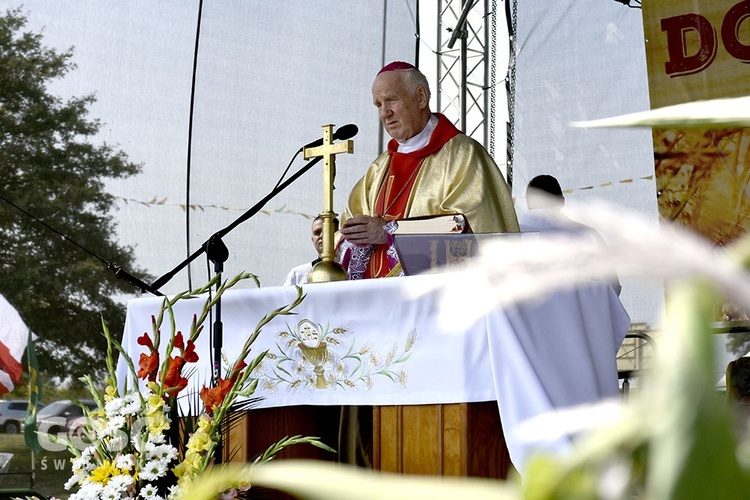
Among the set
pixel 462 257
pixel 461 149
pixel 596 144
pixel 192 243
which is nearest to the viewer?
pixel 462 257

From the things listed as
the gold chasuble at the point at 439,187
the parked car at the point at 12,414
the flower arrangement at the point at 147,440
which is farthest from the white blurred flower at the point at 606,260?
the parked car at the point at 12,414

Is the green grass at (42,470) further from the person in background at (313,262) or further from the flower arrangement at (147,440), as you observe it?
the flower arrangement at (147,440)

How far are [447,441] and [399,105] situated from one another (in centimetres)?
154

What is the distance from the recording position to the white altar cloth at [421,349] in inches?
94.5

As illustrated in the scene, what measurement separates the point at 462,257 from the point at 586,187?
3.79m

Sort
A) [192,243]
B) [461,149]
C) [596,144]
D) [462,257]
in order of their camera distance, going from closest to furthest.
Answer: [462,257] → [461,149] → [192,243] → [596,144]

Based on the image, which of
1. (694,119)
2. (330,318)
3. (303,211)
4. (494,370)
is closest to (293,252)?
(303,211)

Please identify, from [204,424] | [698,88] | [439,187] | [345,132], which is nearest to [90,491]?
[204,424]

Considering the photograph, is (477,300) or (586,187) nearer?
(477,300)

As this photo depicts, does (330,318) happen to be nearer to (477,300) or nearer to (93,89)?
(477,300)

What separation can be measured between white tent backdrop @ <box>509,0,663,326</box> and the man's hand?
3.04m

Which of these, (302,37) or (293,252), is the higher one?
(302,37)

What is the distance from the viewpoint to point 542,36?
253 inches

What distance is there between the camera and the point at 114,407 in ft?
6.51
